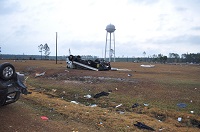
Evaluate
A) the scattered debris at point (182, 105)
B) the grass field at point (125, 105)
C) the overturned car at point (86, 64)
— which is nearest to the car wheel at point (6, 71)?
the grass field at point (125, 105)

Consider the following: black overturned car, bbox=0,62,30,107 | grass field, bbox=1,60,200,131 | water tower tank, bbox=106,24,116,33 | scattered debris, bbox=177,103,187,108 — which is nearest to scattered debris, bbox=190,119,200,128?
grass field, bbox=1,60,200,131

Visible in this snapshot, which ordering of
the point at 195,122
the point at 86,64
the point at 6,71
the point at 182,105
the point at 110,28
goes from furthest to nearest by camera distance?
the point at 110,28 → the point at 86,64 → the point at 182,105 → the point at 195,122 → the point at 6,71

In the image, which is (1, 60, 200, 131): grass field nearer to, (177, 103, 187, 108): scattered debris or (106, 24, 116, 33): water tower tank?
(177, 103, 187, 108): scattered debris

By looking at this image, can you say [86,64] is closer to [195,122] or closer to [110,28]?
[195,122]

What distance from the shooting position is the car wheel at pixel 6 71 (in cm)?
664

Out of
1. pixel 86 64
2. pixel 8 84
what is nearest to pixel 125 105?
pixel 8 84

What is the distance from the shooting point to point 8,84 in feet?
22.4

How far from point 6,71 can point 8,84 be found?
0.38 m

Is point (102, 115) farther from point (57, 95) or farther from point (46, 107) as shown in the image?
point (57, 95)

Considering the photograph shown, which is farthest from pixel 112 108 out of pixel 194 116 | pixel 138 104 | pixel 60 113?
pixel 194 116

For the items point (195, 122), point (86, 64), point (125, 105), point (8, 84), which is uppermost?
point (8, 84)

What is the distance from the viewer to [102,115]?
8.96 m

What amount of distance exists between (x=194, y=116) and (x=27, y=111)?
650cm

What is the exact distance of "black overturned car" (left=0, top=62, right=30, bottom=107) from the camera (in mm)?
6543
